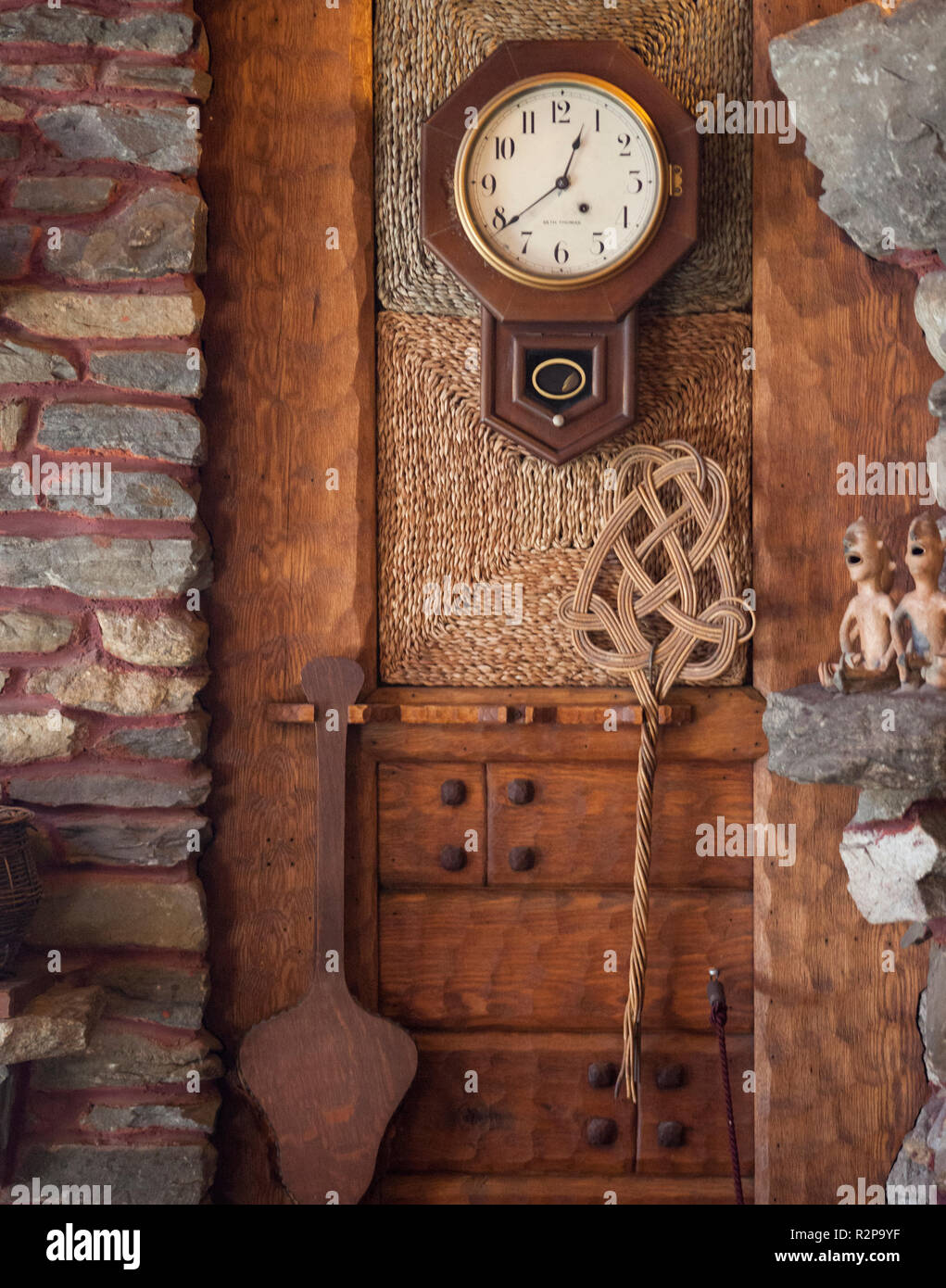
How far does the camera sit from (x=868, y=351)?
170 centimetres

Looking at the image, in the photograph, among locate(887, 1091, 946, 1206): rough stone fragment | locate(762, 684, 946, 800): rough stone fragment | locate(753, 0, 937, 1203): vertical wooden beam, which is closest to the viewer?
locate(762, 684, 946, 800): rough stone fragment

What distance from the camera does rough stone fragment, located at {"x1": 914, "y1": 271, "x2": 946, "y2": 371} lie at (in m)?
1.56

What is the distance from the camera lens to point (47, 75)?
160 cm

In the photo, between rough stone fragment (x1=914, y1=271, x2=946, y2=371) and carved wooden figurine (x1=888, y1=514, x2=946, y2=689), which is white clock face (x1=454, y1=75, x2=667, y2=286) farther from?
carved wooden figurine (x1=888, y1=514, x2=946, y2=689)

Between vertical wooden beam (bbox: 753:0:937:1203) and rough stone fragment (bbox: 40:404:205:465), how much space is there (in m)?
0.98

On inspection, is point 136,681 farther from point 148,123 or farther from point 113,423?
point 148,123

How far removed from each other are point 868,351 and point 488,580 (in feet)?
2.54

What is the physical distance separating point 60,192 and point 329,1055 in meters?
1.51

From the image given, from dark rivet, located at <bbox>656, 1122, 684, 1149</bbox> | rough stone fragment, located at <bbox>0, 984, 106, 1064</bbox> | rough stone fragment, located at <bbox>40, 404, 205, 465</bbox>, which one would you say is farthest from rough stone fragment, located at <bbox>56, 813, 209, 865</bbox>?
dark rivet, located at <bbox>656, 1122, 684, 1149</bbox>

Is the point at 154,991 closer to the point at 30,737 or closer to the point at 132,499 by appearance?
the point at 30,737

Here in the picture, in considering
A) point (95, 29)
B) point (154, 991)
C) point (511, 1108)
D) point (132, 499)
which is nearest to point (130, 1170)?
point (154, 991)

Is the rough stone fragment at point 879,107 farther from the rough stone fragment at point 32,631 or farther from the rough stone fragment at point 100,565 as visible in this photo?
the rough stone fragment at point 32,631

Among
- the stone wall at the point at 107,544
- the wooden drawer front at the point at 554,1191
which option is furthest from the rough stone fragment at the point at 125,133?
the wooden drawer front at the point at 554,1191

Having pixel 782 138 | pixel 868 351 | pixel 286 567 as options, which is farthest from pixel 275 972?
pixel 782 138
